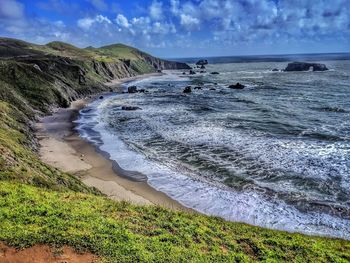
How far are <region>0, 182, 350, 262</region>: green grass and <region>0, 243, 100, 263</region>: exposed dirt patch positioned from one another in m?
0.33

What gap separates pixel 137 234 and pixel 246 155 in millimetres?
22662

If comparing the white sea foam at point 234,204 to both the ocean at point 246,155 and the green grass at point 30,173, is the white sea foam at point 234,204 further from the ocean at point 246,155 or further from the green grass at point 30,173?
the green grass at point 30,173

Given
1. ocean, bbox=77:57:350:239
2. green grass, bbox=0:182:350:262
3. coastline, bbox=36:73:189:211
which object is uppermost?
green grass, bbox=0:182:350:262

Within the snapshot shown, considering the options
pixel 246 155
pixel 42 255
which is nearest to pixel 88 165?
pixel 246 155

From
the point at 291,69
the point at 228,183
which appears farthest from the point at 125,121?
the point at 291,69

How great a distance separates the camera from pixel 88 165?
3462cm

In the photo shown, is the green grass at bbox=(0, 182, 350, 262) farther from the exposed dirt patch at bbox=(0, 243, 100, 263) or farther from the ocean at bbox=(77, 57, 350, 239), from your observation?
the ocean at bbox=(77, 57, 350, 239)

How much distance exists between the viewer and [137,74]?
6944 inches

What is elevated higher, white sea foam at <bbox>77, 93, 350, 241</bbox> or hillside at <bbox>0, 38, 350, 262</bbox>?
hillside at <bbox>0, 38, 350, 262</bbox>

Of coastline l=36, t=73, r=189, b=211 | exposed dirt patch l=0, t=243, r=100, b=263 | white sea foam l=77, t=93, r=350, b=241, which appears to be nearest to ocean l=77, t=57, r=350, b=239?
white sea foam l=77, t=93, r=350, b=241

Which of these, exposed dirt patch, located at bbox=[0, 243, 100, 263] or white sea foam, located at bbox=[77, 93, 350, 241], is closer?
exposed dirt patch, located at bbox=[0, 243, 100, 263]

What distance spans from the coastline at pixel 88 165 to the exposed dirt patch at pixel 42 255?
36.8 feet

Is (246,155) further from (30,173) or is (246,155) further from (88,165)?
(30,173)

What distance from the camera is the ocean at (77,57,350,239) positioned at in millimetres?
25109
